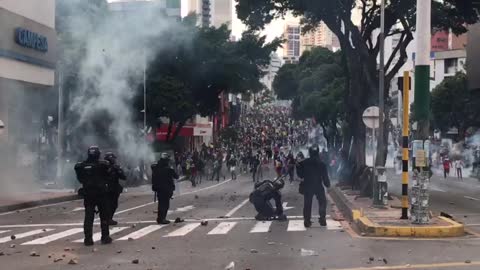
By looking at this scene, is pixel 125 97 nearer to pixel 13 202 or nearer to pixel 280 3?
pixel 280 3

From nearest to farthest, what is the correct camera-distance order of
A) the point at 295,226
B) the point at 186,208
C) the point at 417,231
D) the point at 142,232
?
the point at 417,231
the point at 142,232
the point at 295,226
the point at 186,208

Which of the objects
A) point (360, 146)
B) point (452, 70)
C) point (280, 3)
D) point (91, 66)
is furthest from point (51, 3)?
point (452, 70)

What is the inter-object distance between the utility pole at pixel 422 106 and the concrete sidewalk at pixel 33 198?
1155 cm

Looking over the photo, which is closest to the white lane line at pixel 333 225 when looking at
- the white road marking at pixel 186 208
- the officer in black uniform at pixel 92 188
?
the officer in black uniform at pixel 92 188

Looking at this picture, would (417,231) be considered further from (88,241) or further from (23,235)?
(23,235)

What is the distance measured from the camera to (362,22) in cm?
2586

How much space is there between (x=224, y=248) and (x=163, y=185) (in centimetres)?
441

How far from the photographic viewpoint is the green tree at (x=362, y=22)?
22.8m

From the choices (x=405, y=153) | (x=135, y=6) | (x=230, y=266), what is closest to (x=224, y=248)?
(x=230, y=266)

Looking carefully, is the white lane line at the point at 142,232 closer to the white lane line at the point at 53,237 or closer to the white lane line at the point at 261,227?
the white lane line at the point at 53,237

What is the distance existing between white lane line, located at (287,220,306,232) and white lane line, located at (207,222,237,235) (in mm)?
1154

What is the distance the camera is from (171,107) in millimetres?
39469

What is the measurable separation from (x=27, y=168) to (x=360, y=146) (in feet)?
41.5

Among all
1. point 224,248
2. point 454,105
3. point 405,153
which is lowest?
point 224,248
